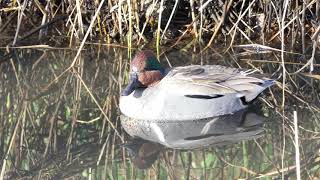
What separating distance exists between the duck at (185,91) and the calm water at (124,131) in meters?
0.07

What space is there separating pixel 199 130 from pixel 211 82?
1.23ft

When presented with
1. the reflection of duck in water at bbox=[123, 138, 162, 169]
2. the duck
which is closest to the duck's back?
the duck

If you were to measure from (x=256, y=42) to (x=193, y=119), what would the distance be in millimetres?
1779

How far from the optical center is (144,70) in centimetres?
559

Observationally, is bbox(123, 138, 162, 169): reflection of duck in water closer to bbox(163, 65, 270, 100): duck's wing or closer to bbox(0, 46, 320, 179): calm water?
bbox(0, 46, 320, 179): calm water

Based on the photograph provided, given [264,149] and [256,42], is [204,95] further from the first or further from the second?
[256,42]

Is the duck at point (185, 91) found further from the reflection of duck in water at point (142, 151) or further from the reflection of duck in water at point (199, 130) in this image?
the reflection of duck in water at point (142, 151)

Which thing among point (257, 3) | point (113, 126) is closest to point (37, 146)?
point (113, 126)

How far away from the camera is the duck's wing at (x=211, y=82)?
5406mm

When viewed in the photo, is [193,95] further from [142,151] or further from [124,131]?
[142,151]

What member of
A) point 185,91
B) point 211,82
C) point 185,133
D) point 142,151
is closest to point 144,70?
point 185,91

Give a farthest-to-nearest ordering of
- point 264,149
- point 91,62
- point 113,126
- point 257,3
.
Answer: point 257,3
point 91,62
point 113,126
point 264,149

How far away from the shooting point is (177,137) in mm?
5195

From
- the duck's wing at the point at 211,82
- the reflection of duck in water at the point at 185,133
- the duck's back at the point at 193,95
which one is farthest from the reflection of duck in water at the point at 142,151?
the duck's wing at the point at 211,82
